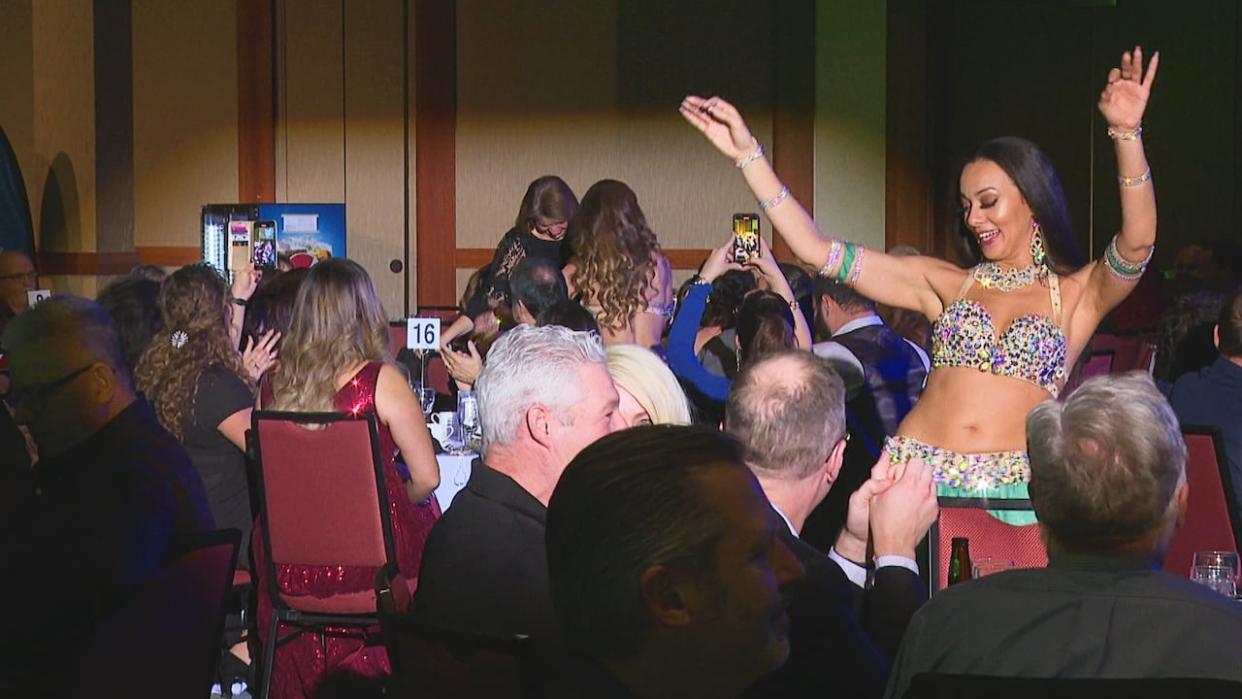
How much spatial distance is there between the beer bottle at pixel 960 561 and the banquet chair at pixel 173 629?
51.4 inches

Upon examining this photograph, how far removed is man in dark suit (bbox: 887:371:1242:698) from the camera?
1989mm

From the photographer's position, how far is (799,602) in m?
2.03

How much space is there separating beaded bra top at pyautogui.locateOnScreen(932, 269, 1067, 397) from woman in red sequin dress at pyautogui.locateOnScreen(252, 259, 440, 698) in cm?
154

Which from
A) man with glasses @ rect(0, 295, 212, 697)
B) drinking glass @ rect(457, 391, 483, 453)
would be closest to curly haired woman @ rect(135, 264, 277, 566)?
drinking glass @ rect(457, 391, 483, 453)

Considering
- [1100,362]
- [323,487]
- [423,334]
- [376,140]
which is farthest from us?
[376,140]

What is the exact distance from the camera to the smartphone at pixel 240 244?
8.05m

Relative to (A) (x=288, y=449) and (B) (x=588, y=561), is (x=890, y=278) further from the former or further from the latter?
(B) (x=588, y=561)

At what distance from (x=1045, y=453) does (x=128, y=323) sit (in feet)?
14.1

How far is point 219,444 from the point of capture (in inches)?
202

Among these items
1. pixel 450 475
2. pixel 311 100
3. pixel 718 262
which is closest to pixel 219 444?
pixel 450 475

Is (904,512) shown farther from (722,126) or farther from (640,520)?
(722,126)

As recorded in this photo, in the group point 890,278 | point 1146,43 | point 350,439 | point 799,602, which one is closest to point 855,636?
point 799,602

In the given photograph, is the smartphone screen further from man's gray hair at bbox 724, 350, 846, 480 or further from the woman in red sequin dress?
man's gray hair at bbox 724, 350, 846, 480

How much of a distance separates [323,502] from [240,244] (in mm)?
4146
